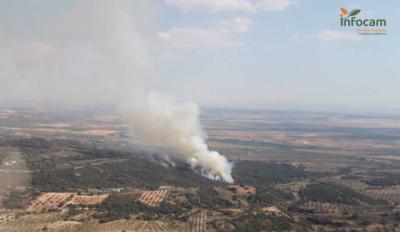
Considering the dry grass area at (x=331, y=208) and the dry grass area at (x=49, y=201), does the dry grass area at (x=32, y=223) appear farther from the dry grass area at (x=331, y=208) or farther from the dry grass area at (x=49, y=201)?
the dry grass area at (x=331, y=208)

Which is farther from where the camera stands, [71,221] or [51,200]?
[51,200]

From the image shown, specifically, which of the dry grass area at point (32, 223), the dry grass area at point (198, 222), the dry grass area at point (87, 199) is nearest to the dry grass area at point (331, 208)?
the dry grass area at point (198, 222)

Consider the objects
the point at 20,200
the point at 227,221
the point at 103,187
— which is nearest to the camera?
the point at 227,221

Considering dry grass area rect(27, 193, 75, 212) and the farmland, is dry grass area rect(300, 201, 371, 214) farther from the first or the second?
dry grass area rect(27, 193, 75, 212)

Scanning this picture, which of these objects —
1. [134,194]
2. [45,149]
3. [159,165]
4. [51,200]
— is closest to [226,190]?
[134,194]

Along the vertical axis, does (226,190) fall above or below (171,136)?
below

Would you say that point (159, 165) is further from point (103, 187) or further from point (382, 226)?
point (382, 226)
